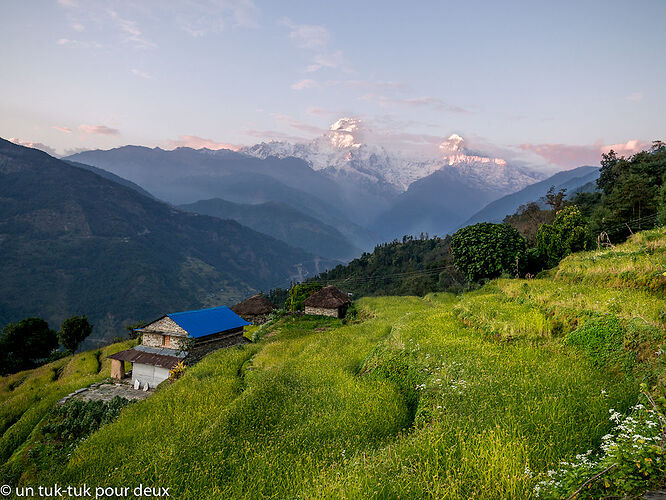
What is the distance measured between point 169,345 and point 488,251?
107ft

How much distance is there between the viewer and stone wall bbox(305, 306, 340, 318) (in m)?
45.3

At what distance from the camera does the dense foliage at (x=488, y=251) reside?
102 ft

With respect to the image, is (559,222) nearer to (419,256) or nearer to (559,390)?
(559,390)

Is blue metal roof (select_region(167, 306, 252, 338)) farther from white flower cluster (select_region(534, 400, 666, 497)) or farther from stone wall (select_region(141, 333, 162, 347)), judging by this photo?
white flower cluster (select_region(534, 400, 666, 497))

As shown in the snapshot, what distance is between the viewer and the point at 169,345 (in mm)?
32906

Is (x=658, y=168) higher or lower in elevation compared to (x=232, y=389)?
higher

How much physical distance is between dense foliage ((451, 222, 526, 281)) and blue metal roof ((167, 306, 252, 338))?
2584 cm

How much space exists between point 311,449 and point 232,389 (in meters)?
9.14

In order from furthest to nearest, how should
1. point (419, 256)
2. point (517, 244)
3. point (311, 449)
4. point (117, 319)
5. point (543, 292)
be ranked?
point (117, 319) < point (419, 256) < point (517, 244) < point (543, 292) < point (311, 449)

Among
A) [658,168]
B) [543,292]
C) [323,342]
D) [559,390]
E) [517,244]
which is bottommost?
[323,342]

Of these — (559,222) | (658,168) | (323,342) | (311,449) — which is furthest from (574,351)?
(658,168)

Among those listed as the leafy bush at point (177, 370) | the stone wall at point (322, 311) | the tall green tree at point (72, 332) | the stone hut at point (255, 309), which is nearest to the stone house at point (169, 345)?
the leafy bush at point (177, 370)

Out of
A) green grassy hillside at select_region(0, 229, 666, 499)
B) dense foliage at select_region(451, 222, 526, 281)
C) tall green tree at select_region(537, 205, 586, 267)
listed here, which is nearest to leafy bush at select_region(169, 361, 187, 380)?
green grassy hillside at select_region(0, 229, 666, 499)

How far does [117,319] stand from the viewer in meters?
193
